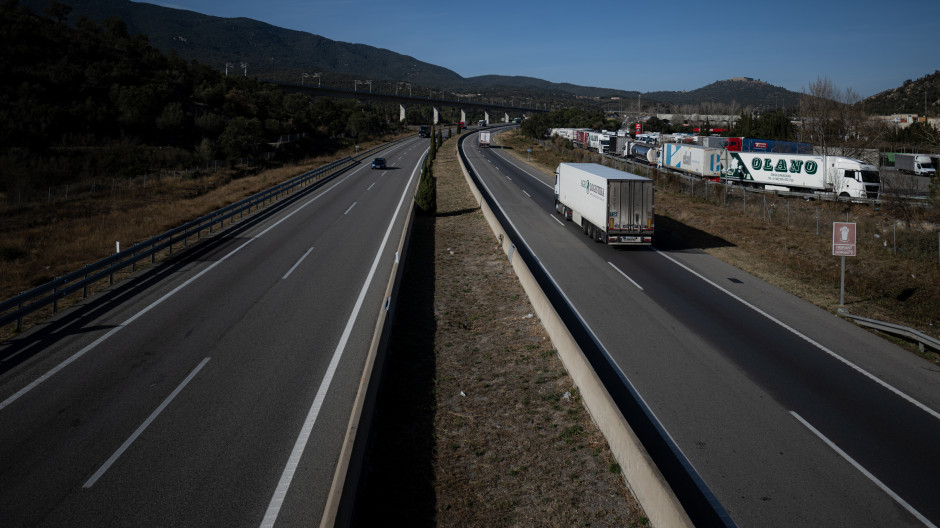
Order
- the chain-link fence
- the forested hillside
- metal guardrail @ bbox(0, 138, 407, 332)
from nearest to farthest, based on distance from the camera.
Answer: metal guardrail @ bbox(0, 138, 407, 332), the chain-link fence, the forested hillside

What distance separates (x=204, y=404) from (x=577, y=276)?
13286 millimetres

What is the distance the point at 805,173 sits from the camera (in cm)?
4203

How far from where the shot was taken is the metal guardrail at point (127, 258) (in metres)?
14.1

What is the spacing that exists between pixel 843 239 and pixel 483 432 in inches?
524

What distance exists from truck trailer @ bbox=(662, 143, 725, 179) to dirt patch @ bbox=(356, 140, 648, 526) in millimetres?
37807

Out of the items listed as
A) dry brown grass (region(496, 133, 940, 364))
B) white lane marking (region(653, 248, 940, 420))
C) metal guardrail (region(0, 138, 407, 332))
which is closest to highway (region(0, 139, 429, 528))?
metal guardrail (region(0, 138, 407, 332))

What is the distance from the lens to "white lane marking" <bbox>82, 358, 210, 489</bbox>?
8109mm

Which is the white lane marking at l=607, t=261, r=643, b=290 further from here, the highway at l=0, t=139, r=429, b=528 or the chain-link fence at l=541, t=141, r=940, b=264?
the chain-link fence at l=541, t=141, r=940, b=264

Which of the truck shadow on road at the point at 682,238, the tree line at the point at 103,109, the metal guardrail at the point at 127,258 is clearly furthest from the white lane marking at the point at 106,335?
the tree line at the point at 103,109

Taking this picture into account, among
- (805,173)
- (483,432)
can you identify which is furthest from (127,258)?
(805,173)

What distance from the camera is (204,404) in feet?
34.0

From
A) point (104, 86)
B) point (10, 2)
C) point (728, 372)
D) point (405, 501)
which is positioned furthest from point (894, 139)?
point (10, 2)

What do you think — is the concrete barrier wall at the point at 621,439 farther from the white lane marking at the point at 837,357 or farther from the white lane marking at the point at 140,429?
the white lane marking at the point at 140,429

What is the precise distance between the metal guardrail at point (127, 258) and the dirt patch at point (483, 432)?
912cm
